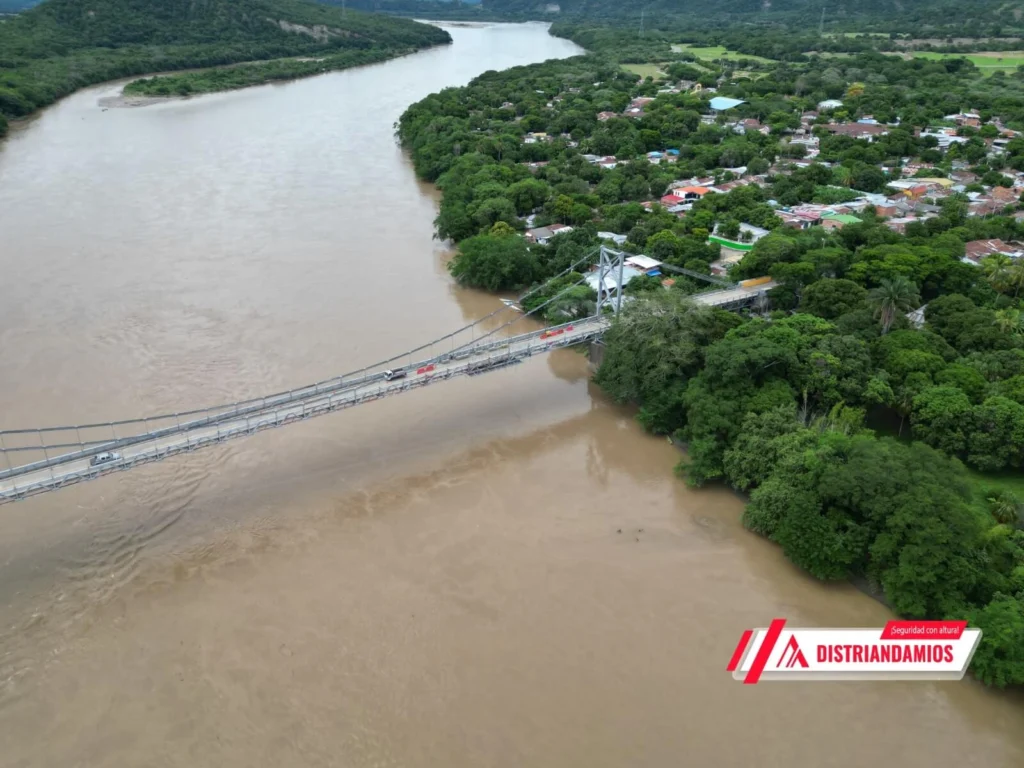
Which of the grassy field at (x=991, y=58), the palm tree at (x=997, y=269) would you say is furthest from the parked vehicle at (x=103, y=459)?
the grassy field at (x=991, y=58)

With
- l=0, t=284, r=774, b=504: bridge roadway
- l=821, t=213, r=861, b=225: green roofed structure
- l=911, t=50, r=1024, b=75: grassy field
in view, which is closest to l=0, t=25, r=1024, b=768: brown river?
l=0, t=284, r=774, b=504: bridge roadway

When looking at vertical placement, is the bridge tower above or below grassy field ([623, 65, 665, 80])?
above

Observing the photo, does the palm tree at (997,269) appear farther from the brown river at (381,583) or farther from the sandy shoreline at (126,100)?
the sandy shoreline at (126,100)

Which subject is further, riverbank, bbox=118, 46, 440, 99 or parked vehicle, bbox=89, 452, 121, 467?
riverbank, bbox=118, 46, 440, 99

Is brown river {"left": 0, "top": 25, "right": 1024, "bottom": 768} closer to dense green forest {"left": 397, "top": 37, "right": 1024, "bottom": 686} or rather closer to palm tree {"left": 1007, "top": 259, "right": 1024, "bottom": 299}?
dense green forest {"left": 397, "top": 37, "right": 1024, "bottom": 686}

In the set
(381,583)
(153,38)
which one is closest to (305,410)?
(381,583)

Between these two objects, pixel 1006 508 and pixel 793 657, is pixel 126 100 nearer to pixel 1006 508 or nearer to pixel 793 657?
pixel 793 657
